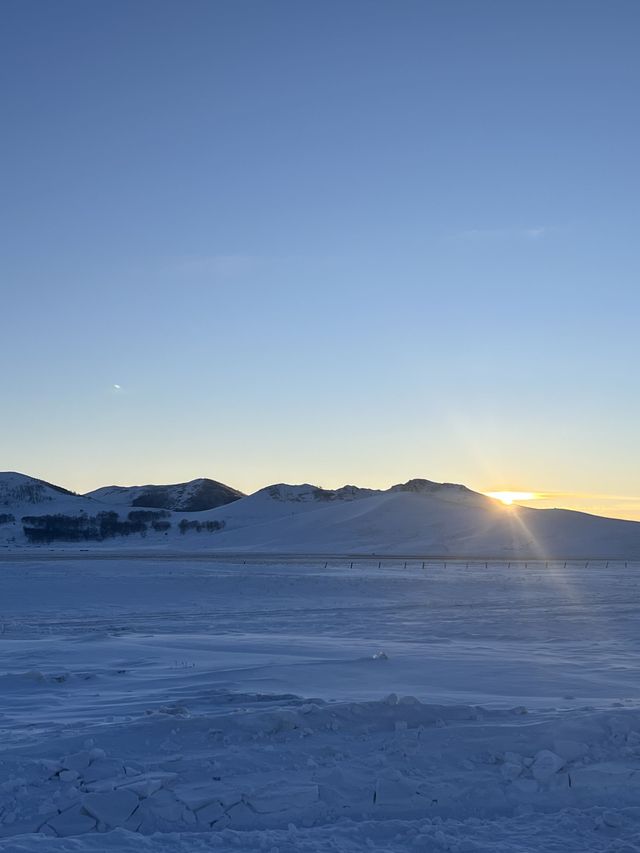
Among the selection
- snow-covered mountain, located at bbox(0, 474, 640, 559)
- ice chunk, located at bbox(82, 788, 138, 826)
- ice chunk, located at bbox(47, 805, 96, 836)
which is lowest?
ice chunk, located at bbox(47, 805, 96, 836)

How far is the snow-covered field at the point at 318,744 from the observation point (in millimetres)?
7109

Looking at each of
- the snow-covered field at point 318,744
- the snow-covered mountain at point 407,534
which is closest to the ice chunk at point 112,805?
the snow-covered field at point 318,744

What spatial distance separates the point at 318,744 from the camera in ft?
29.7

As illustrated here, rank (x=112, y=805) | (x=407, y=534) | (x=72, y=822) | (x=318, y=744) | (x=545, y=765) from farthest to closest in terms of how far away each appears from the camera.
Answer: (x=407, y=534) < (x=318, y=744) < (x=545, y=765) < (x=112, y=805) < (x=72, y=822)

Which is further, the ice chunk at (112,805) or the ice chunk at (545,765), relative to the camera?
the ice chunk at (545,765)

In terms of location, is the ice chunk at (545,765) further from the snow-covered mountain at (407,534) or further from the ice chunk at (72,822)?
the snow-covered mountain at (407,534)

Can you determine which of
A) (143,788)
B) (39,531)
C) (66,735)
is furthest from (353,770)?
(39,531)

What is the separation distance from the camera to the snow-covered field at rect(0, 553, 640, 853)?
23.3ft

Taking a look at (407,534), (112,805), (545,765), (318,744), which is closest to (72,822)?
(112,805)

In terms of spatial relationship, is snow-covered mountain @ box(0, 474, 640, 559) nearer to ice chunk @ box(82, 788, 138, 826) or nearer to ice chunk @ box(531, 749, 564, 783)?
ice chunk @ box(531, 749, 564, 783)

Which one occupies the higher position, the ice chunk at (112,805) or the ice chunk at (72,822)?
the ice chunk at (112,805)

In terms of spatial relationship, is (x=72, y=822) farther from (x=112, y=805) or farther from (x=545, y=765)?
(x=545, y=765)

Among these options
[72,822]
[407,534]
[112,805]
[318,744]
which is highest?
[407,534]

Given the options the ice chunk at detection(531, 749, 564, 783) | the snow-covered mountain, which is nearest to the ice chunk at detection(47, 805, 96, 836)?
the ice chunk at detection(531, 749, 564, 783)
